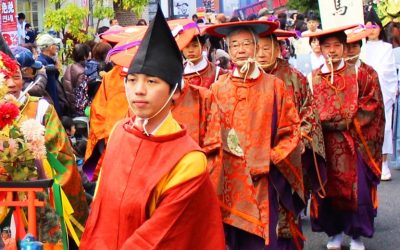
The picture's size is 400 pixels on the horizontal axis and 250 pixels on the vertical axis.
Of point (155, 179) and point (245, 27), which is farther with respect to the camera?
point (245, 27)

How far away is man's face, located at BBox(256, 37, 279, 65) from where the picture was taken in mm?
7176

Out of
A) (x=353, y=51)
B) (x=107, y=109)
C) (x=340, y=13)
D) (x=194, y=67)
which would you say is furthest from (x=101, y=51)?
(x=107, y=109)

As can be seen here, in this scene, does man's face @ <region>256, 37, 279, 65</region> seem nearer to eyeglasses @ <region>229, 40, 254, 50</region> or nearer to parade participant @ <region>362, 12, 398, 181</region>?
eyeglasses @ <region>229, 40, 254, 50</region>

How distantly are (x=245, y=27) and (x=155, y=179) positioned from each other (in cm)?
262

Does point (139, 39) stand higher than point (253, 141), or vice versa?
point (139, 39)

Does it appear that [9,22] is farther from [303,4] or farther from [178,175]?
[303,4]

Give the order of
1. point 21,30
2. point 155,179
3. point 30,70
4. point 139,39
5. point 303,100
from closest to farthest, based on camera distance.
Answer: point 155,179
point 139,39
point 303,100
point 30,70
point 21,30

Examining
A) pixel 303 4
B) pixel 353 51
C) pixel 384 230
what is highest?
pixel 303 4

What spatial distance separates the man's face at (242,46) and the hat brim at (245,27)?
1.8 inches

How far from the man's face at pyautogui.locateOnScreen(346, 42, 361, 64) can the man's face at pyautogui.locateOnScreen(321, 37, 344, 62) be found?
13.5 inches

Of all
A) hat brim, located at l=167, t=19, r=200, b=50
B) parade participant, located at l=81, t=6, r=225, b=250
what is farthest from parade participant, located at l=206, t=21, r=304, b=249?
parade participant, located at l=81, t=6, r=225, b=250

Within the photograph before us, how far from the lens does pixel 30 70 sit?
846 centimetres

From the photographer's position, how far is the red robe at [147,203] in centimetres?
405

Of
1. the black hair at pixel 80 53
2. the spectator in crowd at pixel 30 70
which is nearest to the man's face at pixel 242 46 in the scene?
the spectator in crowd at pixel 30 70
